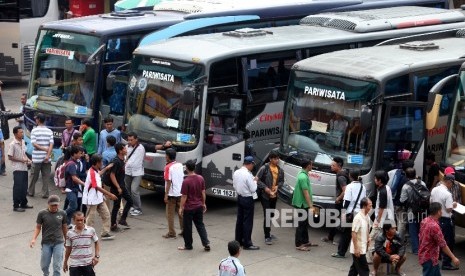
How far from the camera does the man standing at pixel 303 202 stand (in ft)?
59.4

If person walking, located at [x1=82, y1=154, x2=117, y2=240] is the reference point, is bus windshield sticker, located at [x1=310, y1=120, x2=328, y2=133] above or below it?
above

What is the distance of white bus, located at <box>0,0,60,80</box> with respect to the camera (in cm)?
3359

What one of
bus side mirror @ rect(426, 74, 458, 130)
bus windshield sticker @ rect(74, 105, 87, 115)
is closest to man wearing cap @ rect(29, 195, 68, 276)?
bus side mirror @ rect(426, 74, 458, 130)

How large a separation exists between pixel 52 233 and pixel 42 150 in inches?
217

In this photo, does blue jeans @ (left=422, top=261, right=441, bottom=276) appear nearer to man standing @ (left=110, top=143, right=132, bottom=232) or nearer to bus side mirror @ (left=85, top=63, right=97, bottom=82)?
man standing @ (left=110, top=143, right=132, bottom=232)

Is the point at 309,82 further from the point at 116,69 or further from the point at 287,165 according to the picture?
the point at 116,69

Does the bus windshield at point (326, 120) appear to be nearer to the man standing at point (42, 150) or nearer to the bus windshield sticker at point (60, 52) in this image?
the man standing at point (42, 150)

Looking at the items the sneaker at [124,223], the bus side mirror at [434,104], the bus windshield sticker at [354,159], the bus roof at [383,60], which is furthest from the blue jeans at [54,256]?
the bus side mirror at [434,104]

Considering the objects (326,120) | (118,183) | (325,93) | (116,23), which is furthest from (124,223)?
(116,23)

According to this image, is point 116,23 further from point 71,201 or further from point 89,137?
point 71,201

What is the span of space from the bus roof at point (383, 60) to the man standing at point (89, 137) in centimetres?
428

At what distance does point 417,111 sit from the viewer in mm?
19203

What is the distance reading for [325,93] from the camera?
19344mm

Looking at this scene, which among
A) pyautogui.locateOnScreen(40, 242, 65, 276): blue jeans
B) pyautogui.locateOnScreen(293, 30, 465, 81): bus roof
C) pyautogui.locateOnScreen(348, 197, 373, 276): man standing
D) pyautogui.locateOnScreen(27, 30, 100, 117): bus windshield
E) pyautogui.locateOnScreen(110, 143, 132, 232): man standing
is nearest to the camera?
pyautogui.locateOnScreen(348, 197, 373, 276): man standing
